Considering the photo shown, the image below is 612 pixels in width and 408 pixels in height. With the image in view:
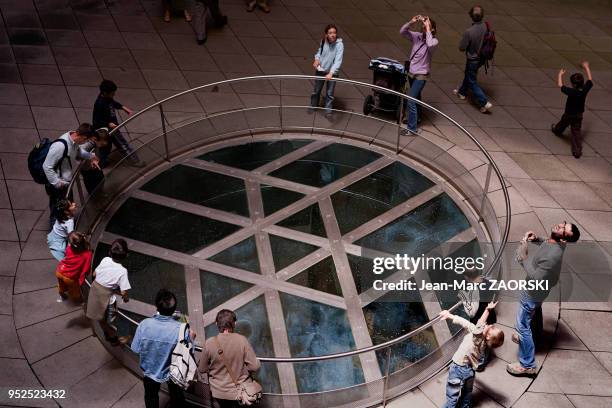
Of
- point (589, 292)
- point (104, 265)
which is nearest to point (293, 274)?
point (104, 265)

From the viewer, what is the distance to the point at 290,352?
847 cm

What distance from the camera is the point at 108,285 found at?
7.66m

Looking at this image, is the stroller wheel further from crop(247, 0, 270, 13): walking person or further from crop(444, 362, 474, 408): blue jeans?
crop(444, 362, 474, 408): blue jeans

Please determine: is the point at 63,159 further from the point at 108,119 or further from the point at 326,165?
the point at 326,165

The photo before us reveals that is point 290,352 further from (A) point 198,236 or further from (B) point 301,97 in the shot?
(B) point 301,97

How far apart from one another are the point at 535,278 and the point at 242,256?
13.2 feet

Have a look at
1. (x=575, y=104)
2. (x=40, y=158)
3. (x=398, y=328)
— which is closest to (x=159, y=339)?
(x=398, y=328)

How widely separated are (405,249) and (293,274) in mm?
1748

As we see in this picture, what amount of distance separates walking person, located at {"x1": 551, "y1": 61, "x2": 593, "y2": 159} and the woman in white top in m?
8.13

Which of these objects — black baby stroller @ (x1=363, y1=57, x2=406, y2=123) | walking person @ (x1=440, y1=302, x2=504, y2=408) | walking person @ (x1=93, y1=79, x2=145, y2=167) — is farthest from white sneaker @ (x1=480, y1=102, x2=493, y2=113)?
walking person @ (x1=93, y1=79, x2=145, y2=167)

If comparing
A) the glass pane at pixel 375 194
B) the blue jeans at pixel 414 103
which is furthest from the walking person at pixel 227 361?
the blue jeans at pixel 414 103

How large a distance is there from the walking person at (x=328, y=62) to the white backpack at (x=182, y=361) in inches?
243

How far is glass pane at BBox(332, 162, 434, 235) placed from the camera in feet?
34.8

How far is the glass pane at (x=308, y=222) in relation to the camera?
10.3 metres
